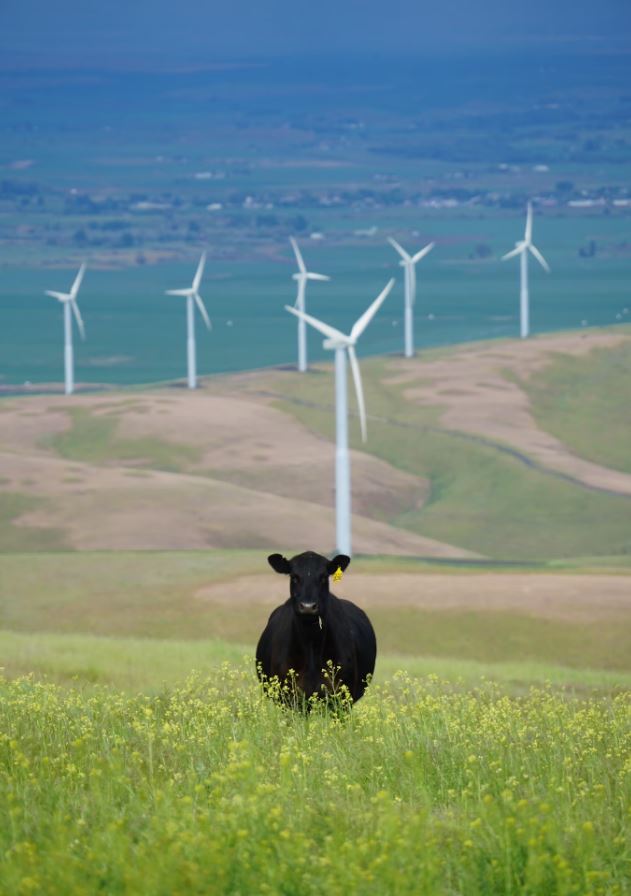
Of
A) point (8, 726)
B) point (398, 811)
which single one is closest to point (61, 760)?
point (8, 726)

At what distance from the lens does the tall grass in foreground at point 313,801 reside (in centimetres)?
1115

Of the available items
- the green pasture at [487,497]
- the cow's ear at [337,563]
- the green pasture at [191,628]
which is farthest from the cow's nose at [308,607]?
the green pasture at [487,497]

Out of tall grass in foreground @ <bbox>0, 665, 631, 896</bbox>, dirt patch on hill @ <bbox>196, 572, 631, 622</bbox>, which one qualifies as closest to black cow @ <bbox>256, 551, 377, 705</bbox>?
tall grass in foreground @ <bbox>0, 665, 631, 896</bbox>

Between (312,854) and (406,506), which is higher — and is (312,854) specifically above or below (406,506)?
above

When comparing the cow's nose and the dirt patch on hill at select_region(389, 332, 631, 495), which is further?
the dirt patch on hill at select_region(389, 332, 631, 495)

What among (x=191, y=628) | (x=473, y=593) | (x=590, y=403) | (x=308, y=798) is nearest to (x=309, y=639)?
(x=308, y=798)

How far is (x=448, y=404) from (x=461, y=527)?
38680 millimetres

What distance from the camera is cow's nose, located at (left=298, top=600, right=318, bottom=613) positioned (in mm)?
17562

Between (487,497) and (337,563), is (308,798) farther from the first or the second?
(487,497)

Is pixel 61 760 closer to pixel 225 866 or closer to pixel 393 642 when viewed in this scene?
pixel 225 866

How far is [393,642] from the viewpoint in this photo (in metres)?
42.7

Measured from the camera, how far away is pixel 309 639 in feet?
59.9

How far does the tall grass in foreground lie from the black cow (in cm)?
95

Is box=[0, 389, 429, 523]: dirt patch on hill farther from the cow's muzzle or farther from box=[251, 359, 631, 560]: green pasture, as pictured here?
the cow's muzzle
